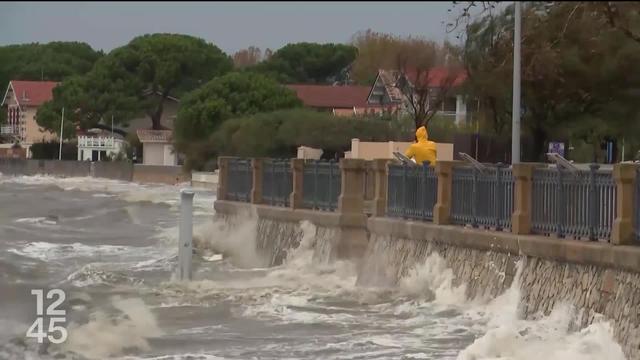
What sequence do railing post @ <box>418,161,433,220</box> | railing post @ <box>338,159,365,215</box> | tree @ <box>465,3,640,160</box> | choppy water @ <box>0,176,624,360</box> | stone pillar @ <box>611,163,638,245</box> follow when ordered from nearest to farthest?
choppy water @ <box>0,176,624,360</box> < stone pillar @ <box>611,163,638,245</box> < railing post @ <box>418,161,433,220</box> < railing post @ <box>338,159,365,215</box> < tree @ <box>465,3,640,160</box>

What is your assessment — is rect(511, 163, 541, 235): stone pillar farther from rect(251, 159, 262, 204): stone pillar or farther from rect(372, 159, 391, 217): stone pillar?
rect(251, 159, 262, 204): stone pillar

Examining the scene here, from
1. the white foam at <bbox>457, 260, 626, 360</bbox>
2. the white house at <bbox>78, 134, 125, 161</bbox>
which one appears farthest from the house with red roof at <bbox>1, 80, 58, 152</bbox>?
the white foam at <bbox>457, 260, 626, 360</bbox>

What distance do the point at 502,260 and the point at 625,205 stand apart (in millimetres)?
Answer: 3137

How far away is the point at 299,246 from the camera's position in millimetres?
25156

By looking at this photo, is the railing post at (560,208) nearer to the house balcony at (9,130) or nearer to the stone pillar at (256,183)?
the stone pillar at (256,183)

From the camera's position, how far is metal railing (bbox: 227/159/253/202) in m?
29.8

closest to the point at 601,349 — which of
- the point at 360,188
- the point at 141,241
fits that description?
the point at 360,188

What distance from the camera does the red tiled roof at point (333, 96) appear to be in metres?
90.4

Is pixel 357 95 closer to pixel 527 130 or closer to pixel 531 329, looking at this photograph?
pixel 527 130

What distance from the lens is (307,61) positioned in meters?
114

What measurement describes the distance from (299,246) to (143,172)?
233 ft

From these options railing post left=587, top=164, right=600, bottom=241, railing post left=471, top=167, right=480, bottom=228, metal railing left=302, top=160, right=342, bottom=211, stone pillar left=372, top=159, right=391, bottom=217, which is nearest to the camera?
railing post left=587, top=164, right=600, bottom=241

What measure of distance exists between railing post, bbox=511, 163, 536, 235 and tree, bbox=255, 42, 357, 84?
308 feet

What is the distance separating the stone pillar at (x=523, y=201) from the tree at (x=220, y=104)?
6009 centimetres
